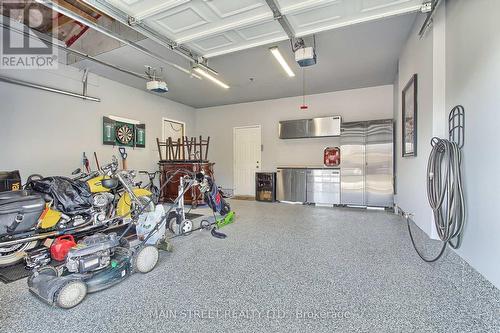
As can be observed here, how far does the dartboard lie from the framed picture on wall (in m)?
6.06

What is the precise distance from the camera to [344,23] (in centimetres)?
294

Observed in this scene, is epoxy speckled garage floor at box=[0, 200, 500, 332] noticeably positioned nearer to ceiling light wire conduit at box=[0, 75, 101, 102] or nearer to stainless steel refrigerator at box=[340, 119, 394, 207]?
stainless steel refrigerator at box=[340, 119, 394, 207]

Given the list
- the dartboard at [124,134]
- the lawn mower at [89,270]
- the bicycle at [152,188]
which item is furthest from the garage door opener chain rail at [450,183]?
the dartboard at [124,134]

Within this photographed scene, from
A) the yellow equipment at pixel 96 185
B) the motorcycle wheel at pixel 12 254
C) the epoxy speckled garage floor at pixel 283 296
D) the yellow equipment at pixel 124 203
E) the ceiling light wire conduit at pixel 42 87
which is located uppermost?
the ceiling light wire conduit at pixel 42 87

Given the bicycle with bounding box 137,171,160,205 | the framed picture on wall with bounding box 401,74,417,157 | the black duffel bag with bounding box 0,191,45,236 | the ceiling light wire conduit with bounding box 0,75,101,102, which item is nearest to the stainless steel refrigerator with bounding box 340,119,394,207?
the framed picture on wall with bounding box 401,74,417,157

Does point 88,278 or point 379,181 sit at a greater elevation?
point 379,181

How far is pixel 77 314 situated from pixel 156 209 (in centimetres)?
134

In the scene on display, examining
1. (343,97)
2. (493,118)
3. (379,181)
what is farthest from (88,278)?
(343,97)

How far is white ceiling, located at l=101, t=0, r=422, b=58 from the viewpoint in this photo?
2.60 m

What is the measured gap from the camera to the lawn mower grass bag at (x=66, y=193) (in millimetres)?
2709

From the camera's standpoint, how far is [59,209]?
8.93 feet

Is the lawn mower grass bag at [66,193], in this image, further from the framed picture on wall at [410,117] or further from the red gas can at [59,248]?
the framed picture on wall at [410,117]

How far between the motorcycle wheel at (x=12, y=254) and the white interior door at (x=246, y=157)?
5.85 metres

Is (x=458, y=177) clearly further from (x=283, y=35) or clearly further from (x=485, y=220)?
(x=283, y=35)
